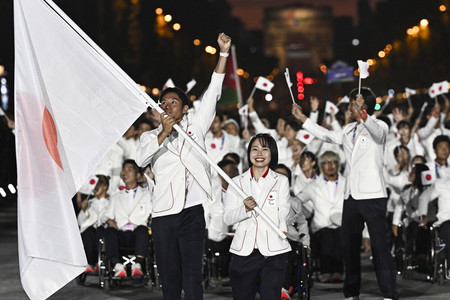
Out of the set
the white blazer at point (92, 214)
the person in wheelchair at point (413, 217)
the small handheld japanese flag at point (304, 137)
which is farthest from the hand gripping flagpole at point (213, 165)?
the small handheld japanese flag at point (304, 137)

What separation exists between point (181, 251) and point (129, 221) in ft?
13.6

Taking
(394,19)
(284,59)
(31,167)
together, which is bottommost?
(31,167)

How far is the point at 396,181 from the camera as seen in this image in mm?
15742

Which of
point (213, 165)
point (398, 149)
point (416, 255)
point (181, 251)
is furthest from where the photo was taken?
point (398, 149)

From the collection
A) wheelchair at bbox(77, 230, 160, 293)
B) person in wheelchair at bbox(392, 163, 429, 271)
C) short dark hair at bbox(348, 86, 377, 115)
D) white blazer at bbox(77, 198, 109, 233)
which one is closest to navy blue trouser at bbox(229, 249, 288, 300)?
short dark hair at bbox(348, 86, 377, 115)

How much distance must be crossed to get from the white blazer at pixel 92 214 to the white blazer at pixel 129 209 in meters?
0.22

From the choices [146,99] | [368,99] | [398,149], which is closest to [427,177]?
[398,149]

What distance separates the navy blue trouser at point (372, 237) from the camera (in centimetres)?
1102

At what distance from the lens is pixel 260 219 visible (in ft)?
29.7

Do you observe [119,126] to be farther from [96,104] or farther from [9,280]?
[9,280]

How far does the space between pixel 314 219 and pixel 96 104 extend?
17.9 ft

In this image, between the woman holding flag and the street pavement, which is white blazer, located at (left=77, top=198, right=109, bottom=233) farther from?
the woman holding flag

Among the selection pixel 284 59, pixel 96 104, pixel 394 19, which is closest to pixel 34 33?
pixel 96 104

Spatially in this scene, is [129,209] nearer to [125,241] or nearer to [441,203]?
[125,241]
